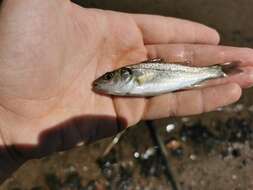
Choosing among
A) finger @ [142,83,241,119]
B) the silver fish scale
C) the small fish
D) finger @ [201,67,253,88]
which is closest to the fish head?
the small fish

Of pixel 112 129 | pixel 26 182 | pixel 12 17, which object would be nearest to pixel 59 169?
pixel 26 182

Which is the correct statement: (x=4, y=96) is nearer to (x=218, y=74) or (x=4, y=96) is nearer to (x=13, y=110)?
(x=13, y=110)

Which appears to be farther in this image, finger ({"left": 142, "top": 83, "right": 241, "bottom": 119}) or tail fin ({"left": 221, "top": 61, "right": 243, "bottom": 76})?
tail fin ({"left": 221, "top": 61, "right": 243, "bottom": 76})

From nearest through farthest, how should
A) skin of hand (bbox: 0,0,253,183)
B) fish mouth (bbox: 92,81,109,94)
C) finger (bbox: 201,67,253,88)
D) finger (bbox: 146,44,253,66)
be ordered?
1. skin of hand (bbox: 0,0,253,183)
2. fish mouth (bbox: 92,81,109,94)
3. finger (bbox: 201,67,253,88)
4. finger (bbox: 146,44,253,66)

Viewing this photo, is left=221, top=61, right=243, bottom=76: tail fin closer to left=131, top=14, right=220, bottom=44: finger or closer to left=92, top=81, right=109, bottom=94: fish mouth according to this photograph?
left=131, top=14, right=220, bottom=44: finger

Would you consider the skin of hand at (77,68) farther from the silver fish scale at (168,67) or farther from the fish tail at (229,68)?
the silver fish scale at (168,67)

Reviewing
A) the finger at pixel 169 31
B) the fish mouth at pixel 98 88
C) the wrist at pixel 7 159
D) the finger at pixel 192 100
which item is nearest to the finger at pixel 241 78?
Answer: the finger at pixel 192 100
